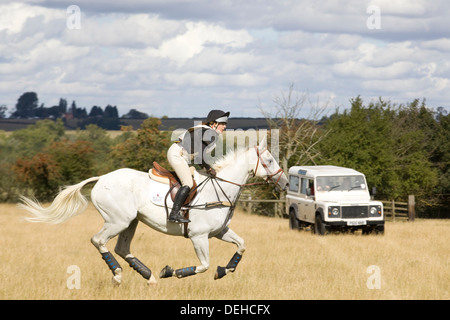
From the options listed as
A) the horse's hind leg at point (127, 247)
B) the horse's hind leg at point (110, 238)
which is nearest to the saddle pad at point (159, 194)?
the horse's hind leg at point (110, 238)

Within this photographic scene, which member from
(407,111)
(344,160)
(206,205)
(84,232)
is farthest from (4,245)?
(407,111)

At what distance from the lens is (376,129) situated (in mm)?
44938

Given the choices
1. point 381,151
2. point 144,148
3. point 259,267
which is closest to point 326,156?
point 381,151

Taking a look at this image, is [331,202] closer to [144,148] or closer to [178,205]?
[178,205]

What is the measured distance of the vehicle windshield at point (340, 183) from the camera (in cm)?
2114

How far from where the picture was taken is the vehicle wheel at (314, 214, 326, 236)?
1966 centimetres

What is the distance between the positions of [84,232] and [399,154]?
116ft

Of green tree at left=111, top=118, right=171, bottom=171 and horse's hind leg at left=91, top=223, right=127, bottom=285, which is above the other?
green tree at left=111, top=118, right=171, bottom=171

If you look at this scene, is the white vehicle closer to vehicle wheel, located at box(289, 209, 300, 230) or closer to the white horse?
vehicle wheel, located at box(289, 209, 300, 230)

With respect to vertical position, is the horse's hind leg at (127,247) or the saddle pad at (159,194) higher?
the saddle pad at (159,194)

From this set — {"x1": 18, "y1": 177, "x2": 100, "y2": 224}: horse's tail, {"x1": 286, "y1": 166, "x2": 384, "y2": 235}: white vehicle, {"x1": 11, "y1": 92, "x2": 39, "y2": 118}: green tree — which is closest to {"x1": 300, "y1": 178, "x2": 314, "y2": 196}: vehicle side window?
{"x1": 286, "y1": 166, "x2": 384, "y2": 235}: white vehicle

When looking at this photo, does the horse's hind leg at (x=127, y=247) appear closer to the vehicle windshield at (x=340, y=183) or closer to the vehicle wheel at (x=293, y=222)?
the vehicle windshield at (x=340, y=183)

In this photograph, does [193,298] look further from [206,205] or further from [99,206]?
[99,206]

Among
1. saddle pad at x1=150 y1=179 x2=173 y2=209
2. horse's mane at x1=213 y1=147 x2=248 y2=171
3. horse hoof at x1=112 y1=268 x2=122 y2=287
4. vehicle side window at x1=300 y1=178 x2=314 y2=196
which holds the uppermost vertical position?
horse's mane at x1=213 y1=147 x2=248 y2=171
